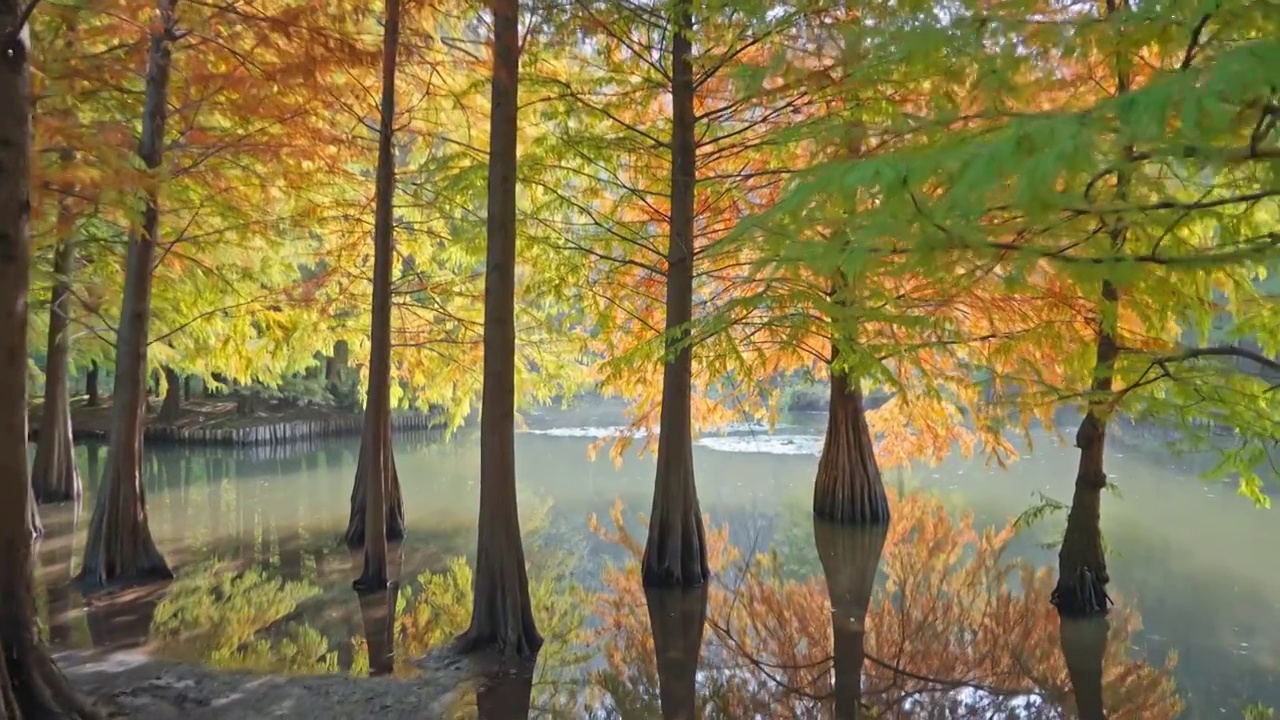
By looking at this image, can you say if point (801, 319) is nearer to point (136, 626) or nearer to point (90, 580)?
point (136, 626)

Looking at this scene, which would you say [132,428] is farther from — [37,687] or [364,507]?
[37,687]

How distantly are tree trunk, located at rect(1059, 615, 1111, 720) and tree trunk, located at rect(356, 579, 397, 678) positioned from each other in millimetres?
4709

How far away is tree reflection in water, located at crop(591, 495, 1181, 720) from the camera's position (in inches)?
219

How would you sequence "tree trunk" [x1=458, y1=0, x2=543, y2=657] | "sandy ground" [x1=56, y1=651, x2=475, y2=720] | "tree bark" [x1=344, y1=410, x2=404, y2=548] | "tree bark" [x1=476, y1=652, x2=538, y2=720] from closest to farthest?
"sandy ground" [x1=56, y1=651, x2=475, y2=720] → "tree bark" [x1=476, y1=652, x2=538, y2=720] → "tree trunk" [x1=458, y1=0, x2=543, y2=657] → "tree bark" [x1=344, y1=410, x2=404, y2=548]

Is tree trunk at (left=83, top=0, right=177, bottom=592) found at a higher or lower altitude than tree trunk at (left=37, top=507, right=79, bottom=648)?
higher

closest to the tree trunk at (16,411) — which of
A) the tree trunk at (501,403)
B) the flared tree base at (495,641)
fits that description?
the flared tree base at (495,641)

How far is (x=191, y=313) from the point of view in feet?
34.6

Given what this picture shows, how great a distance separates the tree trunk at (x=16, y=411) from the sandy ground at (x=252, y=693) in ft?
1.90

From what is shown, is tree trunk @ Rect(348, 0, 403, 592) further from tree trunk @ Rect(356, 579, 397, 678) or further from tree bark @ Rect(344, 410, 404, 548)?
tree bark @ Rect(344, 410, 404, 548)

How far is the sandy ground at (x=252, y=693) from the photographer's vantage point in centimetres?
474

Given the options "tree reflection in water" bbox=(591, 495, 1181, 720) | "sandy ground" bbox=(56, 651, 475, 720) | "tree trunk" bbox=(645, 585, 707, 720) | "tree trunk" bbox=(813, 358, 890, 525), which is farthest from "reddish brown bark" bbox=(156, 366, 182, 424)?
"tree trunk" bbox=(645, 585, 707, 720)

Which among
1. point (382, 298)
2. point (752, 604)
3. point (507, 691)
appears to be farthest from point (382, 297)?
point (752, 604)

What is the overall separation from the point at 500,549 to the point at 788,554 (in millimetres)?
5154

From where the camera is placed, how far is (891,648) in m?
6.70
